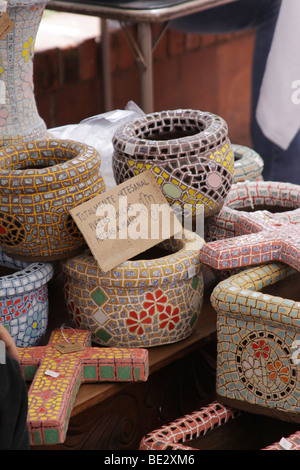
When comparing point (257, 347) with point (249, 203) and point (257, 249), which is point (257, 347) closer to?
point (257, 249)

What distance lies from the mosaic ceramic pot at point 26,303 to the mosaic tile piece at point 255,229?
10.1 inches

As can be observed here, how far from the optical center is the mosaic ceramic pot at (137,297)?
3.40 ft

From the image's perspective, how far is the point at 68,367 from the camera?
1009mm

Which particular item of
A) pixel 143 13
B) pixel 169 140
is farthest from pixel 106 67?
pixel 169 140

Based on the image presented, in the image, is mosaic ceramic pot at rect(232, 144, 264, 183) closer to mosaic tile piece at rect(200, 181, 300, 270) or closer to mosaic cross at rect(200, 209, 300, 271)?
mosaic tile piece at rect(200, 181, 300, 270)

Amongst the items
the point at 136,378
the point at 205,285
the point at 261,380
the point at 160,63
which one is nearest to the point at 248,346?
the point at 261,380

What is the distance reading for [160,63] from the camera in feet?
9.04

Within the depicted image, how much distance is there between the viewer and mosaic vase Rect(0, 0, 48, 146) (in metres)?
1.20

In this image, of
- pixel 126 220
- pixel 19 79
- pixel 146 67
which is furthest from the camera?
pixel 146 67

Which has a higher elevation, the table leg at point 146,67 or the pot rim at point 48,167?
the pot rim at point 48,167

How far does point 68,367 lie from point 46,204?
9.5 inches

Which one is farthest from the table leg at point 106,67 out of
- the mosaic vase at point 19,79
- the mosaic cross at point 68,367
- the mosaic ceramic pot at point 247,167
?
the mosaic cross at point 68,367

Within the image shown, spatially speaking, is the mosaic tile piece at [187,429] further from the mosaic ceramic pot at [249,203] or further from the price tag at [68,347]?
the mosaic ceramic pot at [249,203]

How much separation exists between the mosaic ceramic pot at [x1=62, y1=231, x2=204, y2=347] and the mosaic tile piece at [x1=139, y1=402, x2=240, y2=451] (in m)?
0.13
